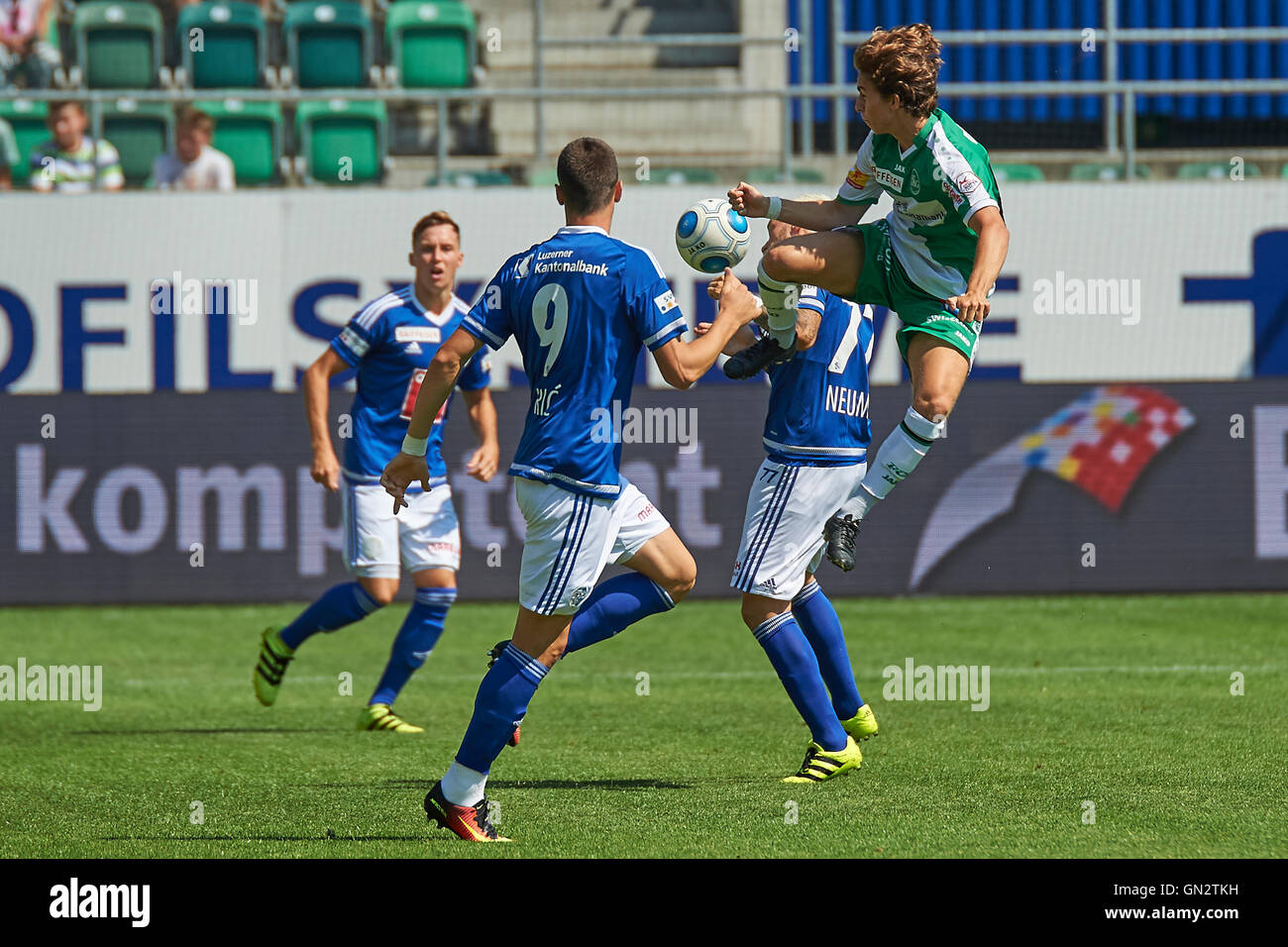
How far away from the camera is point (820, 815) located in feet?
17.8

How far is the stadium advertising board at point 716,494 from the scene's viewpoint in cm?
1289

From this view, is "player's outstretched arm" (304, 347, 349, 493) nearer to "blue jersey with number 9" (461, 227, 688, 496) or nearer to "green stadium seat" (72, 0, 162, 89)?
"blue jersey with number 9" (461, 227, 688, 496)

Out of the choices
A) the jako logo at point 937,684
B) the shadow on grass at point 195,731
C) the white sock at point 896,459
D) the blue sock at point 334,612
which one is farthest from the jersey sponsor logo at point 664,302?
the jako logo at point 937,684

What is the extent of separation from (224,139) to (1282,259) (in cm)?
938

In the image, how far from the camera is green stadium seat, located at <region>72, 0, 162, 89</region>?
16328 mm

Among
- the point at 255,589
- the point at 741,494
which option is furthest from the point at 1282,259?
the point at 255,589

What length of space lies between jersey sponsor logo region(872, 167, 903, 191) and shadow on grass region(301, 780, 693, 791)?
7.51 ft

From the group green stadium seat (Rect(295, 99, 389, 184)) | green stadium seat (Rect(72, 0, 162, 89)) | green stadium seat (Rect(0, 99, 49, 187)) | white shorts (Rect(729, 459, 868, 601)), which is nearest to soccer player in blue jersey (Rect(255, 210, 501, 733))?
white shorts (Rect(729, 459, 868, 601))

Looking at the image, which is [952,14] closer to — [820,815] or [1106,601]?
Result: [1106,601]

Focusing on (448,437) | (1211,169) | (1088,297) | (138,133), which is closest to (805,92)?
(1088,297)

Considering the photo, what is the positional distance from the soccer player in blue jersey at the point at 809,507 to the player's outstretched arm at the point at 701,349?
1.21 metres

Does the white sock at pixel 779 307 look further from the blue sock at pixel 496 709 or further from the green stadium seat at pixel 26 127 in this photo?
the green stadium seat at pixel 26 127
